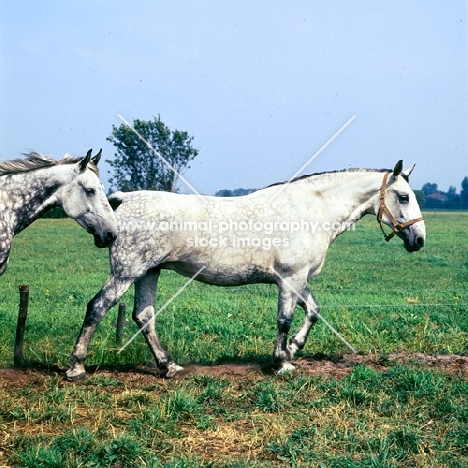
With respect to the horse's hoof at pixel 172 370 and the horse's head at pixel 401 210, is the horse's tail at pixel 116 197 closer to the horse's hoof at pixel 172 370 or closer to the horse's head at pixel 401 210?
the horse's hoof at pixel 172 370

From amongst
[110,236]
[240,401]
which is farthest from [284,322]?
[110,236]

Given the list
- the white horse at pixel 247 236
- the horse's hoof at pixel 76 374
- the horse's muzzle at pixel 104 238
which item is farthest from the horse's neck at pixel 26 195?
the horse's hoof at pixel 76 374

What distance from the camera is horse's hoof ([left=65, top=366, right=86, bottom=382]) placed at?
22.7 ft

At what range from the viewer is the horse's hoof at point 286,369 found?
23.9ft

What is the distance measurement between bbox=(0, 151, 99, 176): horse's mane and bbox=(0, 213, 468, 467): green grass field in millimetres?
2391

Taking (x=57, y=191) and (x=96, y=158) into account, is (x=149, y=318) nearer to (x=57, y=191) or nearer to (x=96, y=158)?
(x=57, y=191)

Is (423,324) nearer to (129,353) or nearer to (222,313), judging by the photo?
(222,313)

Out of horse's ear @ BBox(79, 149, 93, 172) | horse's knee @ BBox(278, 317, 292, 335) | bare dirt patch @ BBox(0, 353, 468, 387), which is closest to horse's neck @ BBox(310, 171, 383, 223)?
horse's knee @ BBox(278, 317, 292, 335)

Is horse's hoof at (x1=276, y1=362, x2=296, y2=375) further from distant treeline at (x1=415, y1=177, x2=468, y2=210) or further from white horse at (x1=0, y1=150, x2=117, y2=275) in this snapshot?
distant treeline at (x1=415, y1=177, x2=468, y2=210)

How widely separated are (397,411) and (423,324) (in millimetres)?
5382

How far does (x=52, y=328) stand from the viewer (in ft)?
32.6

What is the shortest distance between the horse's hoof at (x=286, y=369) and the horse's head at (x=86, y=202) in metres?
2.70

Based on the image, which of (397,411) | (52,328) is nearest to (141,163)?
(52,328)

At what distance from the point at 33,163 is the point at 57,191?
40 centimetres
